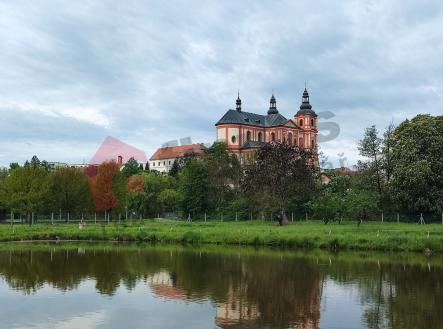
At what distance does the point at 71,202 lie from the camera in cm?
6306

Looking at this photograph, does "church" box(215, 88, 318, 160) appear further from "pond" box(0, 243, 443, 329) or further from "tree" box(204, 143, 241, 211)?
"pond" box(0, 243, 443, 329)

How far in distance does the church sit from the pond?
237 ft

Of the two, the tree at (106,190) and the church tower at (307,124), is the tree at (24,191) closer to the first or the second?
the tree at (106,190)

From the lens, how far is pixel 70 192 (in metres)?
62.6

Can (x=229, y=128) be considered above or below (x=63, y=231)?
above

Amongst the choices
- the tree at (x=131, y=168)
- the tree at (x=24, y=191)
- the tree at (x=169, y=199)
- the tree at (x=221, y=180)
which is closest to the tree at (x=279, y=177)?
the tree at (x=221, y=180)

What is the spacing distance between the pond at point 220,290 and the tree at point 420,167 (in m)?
17.0

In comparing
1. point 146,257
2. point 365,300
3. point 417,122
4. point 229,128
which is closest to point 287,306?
point 365,300

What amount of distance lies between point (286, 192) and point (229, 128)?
56.4m

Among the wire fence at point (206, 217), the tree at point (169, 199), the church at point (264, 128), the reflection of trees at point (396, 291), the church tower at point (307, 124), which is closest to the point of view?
the reflection of trees at point (396, 291)

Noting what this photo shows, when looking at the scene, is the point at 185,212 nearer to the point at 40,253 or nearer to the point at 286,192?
the point at 286,192

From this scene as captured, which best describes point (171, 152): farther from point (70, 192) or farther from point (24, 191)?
point (24, 191)

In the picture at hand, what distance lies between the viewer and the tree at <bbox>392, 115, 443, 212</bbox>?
160 feet

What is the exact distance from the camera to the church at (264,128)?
10825 cm
